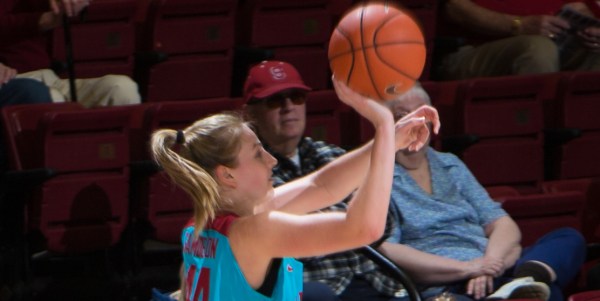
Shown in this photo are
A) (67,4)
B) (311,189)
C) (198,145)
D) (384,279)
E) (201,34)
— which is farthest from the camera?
(201,34)

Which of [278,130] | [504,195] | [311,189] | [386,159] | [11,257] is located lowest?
[11,257]

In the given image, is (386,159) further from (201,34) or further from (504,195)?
(201,34)

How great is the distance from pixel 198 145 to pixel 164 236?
5.75ft

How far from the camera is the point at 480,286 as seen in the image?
334 cm

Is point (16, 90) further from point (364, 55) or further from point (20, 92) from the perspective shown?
point (364, 55)

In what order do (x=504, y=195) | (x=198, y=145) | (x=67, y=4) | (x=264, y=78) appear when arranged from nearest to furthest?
(x=198, y=145) < (x=264, y=78) < (x=504, y=195) < (x=67, y=4)

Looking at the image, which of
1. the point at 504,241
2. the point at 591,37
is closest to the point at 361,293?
the point at 504,241

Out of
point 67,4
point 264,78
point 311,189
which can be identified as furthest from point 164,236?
point 311,189

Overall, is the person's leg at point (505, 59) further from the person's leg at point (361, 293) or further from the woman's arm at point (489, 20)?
the person's leg at point (361, 293)

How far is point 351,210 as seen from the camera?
6.88ft

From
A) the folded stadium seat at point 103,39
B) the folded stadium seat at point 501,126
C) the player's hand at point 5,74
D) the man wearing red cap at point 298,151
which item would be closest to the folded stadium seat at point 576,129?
the folded stadium seat at point 501,126

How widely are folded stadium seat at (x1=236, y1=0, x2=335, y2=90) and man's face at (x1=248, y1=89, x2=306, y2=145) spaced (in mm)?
1085

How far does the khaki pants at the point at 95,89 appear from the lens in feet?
14.8

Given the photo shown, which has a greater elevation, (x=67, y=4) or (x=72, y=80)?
(x=67, y=4)
